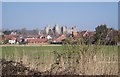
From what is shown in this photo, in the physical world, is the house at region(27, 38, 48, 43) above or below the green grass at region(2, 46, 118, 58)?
above

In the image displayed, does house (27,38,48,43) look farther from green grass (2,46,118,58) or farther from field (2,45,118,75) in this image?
field (2,45,118,75)

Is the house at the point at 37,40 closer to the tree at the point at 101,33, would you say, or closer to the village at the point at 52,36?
the village at the point at 52,36

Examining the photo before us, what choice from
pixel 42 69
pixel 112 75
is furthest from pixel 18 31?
pixel 112 75

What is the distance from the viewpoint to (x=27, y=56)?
6023mm

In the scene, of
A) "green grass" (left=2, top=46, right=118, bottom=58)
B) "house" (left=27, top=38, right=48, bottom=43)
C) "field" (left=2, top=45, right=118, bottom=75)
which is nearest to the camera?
"field" (left=2, top=45, right=118, bottom=75)

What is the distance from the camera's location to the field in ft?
17.7

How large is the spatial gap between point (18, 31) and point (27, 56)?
101 centimetres

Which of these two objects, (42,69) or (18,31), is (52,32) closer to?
(18,31)

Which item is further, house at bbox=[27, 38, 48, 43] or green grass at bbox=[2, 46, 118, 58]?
house at bbox=[27, 38, 48, 43]

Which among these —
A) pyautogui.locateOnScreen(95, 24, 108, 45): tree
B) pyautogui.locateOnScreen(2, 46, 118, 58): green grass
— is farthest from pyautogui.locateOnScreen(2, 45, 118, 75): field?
pyautogui.locateOnScreen(95, 24, 108, 45): tree

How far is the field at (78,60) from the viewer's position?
540cm

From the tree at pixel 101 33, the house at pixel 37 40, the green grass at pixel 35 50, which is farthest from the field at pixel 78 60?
the house at pixel 37 40

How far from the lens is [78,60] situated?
218 inches

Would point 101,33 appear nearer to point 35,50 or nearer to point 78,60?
point 78,60
